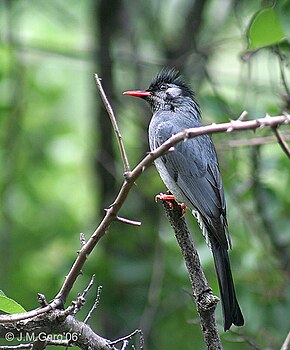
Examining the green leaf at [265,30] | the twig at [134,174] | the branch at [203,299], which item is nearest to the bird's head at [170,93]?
the green leaf at [265,30]

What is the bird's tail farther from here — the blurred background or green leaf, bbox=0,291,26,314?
green leaf, bbox=0,291,26,314

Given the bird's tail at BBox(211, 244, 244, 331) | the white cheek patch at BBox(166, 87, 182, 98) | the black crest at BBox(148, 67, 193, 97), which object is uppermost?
the black crest at BBox(148, 67, 193, 97)

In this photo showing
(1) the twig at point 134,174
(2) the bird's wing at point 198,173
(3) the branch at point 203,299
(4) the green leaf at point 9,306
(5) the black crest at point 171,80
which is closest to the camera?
(1) the twig at point 134,174

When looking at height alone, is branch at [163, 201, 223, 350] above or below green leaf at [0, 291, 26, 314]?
above

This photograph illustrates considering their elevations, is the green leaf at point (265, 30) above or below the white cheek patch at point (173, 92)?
below

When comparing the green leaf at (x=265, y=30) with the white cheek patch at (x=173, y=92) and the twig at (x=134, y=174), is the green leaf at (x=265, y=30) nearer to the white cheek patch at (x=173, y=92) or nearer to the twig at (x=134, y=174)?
the white cheek patch at (x=173, y=92)

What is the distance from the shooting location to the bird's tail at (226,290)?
3.45 m

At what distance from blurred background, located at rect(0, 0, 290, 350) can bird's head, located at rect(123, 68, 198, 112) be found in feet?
0.46

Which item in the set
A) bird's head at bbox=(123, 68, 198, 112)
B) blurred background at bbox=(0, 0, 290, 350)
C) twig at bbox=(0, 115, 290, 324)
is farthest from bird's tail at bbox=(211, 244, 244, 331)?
bird's head at bbox=(123, 68, 198, 112)

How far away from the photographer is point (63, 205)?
6352mm

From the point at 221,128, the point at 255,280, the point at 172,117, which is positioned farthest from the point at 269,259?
the point at 221,128

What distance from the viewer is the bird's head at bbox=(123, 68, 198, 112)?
16.4ft

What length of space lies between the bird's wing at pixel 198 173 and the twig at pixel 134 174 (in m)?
1.73

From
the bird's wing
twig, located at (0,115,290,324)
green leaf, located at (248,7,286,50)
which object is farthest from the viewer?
the bird's wing
